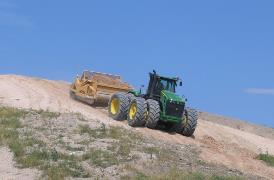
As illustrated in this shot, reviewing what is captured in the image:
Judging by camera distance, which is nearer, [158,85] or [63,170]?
[63,170]

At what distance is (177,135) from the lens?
85.7 feet

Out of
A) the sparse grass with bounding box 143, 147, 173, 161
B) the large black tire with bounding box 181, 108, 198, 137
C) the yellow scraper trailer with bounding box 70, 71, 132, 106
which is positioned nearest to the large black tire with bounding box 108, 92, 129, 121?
the yellow scraper trailer with bounding box 70, 71, 132, 106

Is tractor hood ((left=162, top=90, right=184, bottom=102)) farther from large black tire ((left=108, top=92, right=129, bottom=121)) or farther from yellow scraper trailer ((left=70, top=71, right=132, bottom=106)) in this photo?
yellow scraper trailer ((left=70, top=71, right=132, bottom=106))

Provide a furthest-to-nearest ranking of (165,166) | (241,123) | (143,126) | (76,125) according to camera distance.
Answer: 1. (241,123)
2. (143,126)
3. (76,125)
4. (165,166)

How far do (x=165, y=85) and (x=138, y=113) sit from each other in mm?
2447

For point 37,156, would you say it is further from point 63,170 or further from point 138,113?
point 138,113

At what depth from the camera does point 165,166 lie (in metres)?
17.6

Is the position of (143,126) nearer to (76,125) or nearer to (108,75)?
(76,125)

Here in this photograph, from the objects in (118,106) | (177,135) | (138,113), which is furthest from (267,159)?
(118,106)

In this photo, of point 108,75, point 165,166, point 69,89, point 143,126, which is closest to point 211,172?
point 165,166

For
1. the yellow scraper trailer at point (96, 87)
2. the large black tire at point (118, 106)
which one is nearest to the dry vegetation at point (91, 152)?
the large black tire at point (118, 106)

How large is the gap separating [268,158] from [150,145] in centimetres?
561

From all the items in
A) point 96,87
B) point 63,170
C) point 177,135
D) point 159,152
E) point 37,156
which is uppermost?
point 96,87

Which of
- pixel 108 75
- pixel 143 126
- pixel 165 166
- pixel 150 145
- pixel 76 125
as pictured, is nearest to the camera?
pixel 165 166
